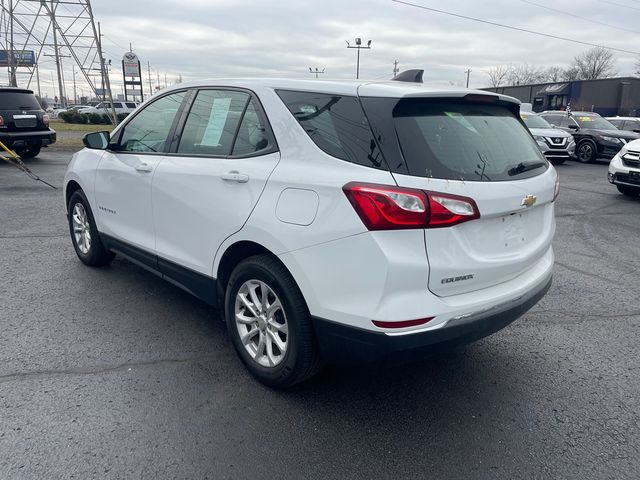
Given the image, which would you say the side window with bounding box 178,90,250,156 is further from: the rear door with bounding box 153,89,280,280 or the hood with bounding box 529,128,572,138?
the hood with bounding box 529,128,572,138

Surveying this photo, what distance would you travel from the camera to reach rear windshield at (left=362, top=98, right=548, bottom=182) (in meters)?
2.52

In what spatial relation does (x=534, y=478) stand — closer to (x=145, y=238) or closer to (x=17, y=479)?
(x=17, y=479)

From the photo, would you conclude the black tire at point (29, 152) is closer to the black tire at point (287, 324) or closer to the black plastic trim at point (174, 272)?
the black plastic trim at point (174, 272)

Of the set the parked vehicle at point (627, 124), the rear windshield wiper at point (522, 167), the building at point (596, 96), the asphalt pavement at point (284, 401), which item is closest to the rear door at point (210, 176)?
the asphalt pavement at point (284, 401)

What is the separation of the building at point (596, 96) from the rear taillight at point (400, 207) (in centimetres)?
4621

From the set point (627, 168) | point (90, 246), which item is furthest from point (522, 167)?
point (627, 168)

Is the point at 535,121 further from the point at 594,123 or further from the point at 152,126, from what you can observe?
the point at 152,126

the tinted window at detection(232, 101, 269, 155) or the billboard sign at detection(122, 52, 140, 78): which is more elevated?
the billboard sign at detection(122, 52, 140, 78)

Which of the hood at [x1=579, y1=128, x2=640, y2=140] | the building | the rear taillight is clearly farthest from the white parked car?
the building

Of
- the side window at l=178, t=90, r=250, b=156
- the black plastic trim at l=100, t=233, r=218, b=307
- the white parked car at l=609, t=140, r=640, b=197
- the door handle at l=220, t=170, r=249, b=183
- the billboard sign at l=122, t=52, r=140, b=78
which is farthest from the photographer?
the billboard sign at l=122, t=52, r=140, b=78

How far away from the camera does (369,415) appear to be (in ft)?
9.50

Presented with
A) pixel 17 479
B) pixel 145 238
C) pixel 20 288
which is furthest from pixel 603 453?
pixel 20 288

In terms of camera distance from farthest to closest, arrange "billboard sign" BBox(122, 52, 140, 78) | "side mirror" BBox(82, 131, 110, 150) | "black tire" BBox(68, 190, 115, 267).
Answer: "billboard sign" BBox(122, 52, 140, 78)
"black tire" BBox(68, 190, 115, 267)
"side mirror" BBox(82, 131, 110, 150)

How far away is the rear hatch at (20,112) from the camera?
12203mm
